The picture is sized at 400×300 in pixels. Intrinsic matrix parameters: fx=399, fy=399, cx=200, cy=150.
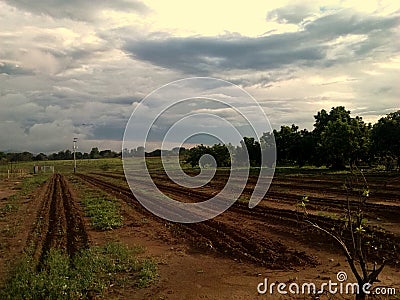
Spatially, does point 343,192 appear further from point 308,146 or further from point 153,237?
point 308,146

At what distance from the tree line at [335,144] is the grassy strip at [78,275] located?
12.5 m

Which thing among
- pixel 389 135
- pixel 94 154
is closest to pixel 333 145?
pixel 389 135

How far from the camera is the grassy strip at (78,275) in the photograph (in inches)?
284

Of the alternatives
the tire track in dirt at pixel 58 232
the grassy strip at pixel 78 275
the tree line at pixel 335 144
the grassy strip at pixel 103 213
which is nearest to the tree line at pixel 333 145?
the tree line at pixel 335 144

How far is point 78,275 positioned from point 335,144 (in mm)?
34460

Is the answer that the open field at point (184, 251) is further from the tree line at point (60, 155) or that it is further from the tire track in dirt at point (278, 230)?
the tree line at point (60, 155)

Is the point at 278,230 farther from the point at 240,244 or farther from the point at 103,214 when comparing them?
the point at 103,214

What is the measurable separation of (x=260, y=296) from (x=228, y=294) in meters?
0.56

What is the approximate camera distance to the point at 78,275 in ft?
26.2

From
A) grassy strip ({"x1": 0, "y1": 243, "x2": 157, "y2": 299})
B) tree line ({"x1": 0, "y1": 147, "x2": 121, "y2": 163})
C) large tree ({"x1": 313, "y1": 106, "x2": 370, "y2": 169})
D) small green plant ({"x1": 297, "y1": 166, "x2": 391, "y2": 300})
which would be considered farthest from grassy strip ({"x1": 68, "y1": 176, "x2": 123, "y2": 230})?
tree line ({"x1": 0, "y1": 147, "x2": 121, "y2": 163})

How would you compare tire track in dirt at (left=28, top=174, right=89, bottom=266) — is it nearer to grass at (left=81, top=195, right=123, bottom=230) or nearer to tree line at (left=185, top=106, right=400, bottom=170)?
grass at (left=81, top=195, right=123, bottom=230)

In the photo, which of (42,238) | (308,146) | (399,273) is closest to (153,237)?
(42,238)

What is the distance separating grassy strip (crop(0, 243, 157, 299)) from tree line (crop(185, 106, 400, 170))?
40.9 feet

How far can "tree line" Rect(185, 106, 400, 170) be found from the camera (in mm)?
32969
